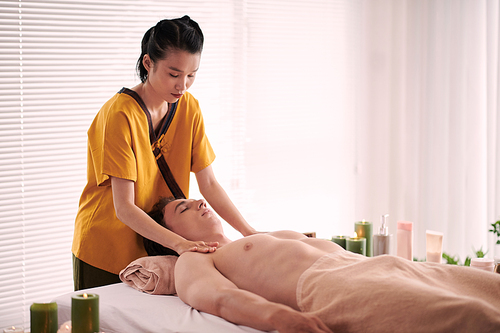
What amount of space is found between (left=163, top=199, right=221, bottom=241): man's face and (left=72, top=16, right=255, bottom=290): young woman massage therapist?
11 centimetres

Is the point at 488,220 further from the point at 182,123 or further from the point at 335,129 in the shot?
the point at 182,123

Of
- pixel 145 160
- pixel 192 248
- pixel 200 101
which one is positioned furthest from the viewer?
pixel 200 101

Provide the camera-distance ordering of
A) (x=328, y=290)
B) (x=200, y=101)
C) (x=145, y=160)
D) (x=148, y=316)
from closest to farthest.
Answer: (x=328, y=290)
(x=148, y=316)
(x=145, y=160)
(x=200, y=101)

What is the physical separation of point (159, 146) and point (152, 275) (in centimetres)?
52

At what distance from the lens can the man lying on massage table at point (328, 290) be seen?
107cm

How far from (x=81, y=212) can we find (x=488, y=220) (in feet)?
7.96

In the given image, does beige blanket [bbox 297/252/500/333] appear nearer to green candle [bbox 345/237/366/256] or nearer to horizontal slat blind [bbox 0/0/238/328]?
green candle [bbox 345/237/366/256]

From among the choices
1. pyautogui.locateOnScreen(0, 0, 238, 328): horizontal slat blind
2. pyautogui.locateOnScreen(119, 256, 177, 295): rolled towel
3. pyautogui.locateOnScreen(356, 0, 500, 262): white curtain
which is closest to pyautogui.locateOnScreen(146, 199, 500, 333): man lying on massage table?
pyautogui.locateOnScreen(119, 256, 177, 295): rolled towel

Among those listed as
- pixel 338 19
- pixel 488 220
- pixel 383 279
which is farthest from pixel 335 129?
pixel 383 279

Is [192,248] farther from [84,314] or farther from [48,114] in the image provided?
[48,114]

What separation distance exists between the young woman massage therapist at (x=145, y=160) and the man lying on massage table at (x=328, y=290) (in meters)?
0.18

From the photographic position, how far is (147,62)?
1.76 m

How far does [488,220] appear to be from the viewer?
2.97 m

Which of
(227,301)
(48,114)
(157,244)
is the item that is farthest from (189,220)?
(48,114)
